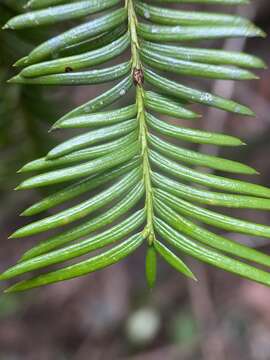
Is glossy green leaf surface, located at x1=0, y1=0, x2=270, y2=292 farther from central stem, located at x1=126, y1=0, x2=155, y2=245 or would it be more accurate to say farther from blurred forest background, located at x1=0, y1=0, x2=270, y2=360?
blurred forest background, located at x1=0, y1=0, x2=270, y2=360

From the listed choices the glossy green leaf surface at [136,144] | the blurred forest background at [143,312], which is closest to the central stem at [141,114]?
the glossy green leaf surface at [136,144]

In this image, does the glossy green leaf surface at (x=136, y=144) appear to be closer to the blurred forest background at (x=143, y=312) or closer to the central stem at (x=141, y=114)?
the central stem at (x=141, y=114)

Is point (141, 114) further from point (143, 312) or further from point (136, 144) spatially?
point (143, 312)

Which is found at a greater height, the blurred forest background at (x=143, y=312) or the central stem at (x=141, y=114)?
the central stem at (x=141, y=114)

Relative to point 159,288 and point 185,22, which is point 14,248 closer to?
point 159,288

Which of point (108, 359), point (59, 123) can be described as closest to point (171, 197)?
point (59, 123)

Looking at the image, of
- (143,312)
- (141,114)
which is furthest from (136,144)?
(143,312)

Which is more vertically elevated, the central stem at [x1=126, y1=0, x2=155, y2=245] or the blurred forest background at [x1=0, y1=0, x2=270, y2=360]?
the central stem at [x1=126, y1=0, x2=155, y2=245]

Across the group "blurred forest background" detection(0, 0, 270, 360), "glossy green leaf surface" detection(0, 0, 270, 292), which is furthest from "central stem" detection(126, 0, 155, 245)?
"blurred forest background" detection(0, 0, 270, 360)
